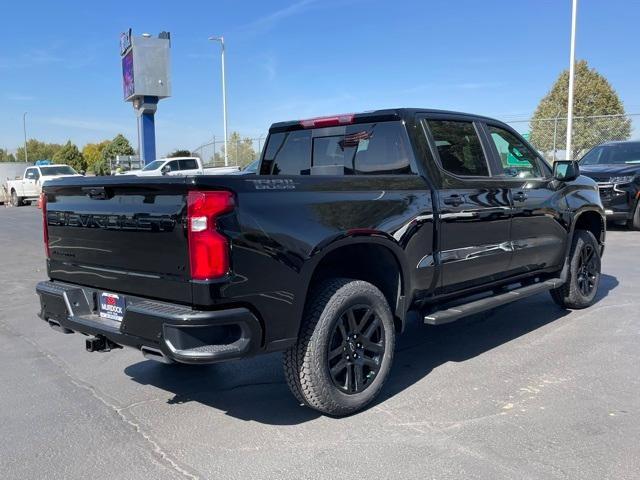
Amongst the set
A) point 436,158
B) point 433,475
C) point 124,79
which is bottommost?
point 433,475

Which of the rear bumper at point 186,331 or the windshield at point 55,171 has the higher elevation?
the windshield at point 55,171

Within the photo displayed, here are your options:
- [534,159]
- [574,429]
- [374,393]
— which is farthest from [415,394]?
[534,159]

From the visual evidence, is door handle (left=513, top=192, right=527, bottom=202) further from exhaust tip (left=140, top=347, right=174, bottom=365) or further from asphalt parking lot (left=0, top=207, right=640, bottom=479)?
exhaust tip (left=140, top=347, right=174, bottom=365)

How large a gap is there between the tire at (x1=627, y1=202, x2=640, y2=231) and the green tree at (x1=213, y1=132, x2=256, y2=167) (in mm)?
23468

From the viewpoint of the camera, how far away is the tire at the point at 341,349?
3.58 metres

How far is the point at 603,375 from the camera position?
4438 mm

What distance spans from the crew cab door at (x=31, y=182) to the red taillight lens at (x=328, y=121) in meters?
24.3

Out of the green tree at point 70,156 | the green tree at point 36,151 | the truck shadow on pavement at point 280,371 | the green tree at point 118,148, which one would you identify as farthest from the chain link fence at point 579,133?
the green tree at point 36,151

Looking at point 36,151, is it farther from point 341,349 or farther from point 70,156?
point 341,349

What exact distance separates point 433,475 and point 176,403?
6.22 feet

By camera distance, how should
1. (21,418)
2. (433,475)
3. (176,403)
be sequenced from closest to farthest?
(433,475) < (21,418) < (176,403)

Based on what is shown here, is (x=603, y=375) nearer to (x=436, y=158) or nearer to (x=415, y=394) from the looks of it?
(x=415, y=394)

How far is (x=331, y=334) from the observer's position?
3.66 m

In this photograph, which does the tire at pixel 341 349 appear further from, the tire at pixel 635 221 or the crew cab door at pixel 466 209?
the tire at pixel 635 221
